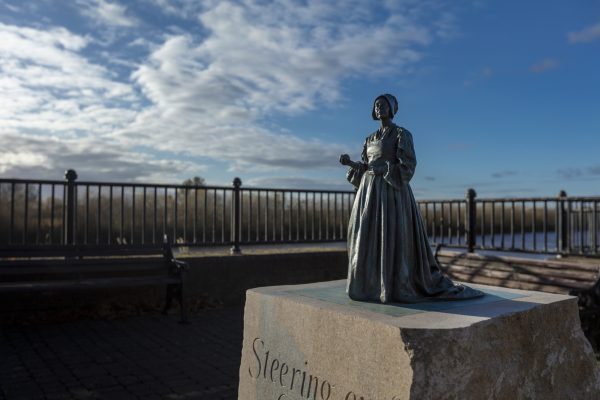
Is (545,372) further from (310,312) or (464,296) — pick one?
(310,312)

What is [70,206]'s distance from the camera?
7.87m

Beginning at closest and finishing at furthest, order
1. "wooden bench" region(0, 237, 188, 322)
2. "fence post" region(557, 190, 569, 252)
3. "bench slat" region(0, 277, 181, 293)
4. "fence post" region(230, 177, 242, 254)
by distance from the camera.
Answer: "bench slat" region(0, 277, 181, 293), "wooden bench" region(0, 237, 188, 322), "fence post" region(557, 190, 569, 252), "fence post" region(230, 177, 242, 254)

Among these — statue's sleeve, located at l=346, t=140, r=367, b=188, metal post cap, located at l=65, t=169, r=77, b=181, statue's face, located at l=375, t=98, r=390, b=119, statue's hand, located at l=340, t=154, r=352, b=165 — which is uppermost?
statue's face, located at l=375, t=98, r=390, b=119

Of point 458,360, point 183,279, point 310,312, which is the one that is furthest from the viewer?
point 183,279

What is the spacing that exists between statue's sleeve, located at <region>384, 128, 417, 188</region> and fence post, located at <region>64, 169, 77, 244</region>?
600cm

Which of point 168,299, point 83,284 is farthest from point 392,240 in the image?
point 168,299

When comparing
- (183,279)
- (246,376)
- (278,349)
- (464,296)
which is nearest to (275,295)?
A: (278,349)

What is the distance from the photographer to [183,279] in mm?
7453

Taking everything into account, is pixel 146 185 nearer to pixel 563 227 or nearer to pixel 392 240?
pixel 392 240

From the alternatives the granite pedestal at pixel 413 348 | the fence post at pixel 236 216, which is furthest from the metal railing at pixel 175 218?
the granite pedestal at pixel 413 348

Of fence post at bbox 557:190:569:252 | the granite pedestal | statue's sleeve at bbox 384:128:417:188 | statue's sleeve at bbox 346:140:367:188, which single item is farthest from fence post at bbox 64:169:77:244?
fence post at bbox 557:190:569:252

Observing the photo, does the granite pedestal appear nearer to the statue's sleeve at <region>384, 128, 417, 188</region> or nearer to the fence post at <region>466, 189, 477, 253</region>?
the statue's sleeve at <region>384, 128, 417, 188</region>

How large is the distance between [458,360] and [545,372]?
0.99m

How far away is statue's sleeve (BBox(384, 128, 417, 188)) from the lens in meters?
3.50
